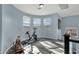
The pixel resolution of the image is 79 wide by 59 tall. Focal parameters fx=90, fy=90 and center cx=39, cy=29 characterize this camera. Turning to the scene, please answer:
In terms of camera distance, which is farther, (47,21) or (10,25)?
(47,21)

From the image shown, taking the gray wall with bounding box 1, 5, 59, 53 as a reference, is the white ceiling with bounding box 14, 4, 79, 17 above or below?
above

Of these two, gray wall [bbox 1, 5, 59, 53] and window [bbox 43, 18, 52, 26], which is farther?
window [bbox 43, 18, 52, 26]

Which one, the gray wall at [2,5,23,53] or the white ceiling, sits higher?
the white ceiling

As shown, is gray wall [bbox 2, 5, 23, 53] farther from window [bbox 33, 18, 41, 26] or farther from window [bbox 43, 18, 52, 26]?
window [bbox 43, 18, 52, 26]

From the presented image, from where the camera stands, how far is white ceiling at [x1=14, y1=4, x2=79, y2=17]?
1.40 metres

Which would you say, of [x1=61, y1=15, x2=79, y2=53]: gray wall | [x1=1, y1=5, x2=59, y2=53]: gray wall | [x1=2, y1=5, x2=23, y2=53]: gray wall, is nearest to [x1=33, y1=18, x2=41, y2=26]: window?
[x1=1, y1=5, x2=59, y2=53]: gray wall

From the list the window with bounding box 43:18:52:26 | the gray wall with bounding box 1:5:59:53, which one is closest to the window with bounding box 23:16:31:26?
the gray wall with bounding box 1:5:59:53

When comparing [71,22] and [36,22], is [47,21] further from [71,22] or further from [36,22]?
[71,22]

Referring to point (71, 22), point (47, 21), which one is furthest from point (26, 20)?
point (71, 22)

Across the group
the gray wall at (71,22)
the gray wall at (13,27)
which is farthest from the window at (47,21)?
the gray wall at (71,22)

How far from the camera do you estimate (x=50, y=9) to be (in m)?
1.46

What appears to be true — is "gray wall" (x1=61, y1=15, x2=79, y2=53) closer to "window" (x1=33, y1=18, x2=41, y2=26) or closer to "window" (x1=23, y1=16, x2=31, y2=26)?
"window" (x1=33, y1=18, x2=41, y2=26)

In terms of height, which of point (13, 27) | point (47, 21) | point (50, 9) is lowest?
point (13, 27)

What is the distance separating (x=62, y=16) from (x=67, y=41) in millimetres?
427
